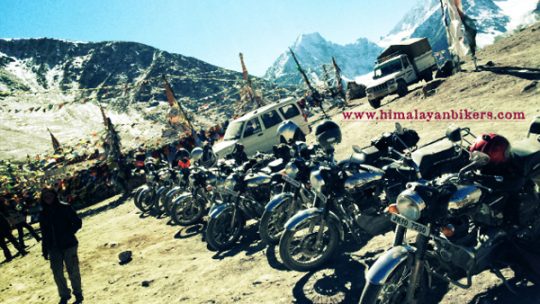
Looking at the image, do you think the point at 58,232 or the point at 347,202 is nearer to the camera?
the point at 347,202

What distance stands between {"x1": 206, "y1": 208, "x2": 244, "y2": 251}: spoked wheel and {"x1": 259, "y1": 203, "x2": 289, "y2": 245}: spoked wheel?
3.14 ft

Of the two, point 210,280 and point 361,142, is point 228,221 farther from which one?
point 361,142

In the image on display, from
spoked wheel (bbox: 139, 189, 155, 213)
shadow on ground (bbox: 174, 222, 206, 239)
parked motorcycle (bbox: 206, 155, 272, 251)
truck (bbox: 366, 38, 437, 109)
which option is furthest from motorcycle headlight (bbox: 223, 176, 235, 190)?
truck (bbox: 366, 38, 437, 109)

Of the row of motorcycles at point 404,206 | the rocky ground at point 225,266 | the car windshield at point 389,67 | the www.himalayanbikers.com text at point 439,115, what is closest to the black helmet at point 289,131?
the row of motorcycles at point 404,206

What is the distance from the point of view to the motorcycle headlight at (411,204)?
8.43ft

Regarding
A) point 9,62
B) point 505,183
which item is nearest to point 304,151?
point 505,183

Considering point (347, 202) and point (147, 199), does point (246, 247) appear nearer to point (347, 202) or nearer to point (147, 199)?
point (347, 202)

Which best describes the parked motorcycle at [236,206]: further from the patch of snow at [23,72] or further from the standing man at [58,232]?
the patch of snow at [23,72]

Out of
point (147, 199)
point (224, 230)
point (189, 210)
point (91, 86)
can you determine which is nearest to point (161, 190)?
point (147, 199)

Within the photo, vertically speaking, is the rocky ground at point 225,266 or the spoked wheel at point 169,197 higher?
the spoked wheel at point 169,197

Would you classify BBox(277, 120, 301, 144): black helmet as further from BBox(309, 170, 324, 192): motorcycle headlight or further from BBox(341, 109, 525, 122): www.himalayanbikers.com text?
BBox(341, 109, 525, 122): www.himalayanbikers.com text

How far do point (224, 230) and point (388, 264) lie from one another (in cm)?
404

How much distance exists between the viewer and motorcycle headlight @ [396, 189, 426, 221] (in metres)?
2.57

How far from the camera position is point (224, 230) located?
20.7ft
